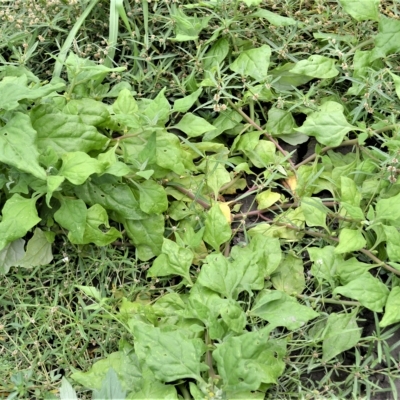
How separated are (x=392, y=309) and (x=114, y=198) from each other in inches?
35.1

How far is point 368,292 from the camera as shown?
1529 millimetres

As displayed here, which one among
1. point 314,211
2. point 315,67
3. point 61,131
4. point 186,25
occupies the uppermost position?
point 186,25

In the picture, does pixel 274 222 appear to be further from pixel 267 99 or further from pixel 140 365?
pixel 140 365

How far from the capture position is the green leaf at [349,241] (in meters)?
1.59

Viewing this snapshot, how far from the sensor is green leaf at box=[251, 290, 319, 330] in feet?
4.96

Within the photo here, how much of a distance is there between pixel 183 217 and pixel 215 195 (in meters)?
0.13

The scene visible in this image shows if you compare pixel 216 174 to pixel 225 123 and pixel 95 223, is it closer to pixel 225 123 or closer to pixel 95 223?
pixel 225 123

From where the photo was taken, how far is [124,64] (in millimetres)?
2027

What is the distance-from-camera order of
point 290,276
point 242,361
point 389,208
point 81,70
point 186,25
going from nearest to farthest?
point 242,361 → point 389,208 → point 290,276 → point 81,70 → point 186,25

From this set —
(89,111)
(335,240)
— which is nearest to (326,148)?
(335,240)

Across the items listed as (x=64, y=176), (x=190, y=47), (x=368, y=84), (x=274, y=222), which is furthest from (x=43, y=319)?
(x=368, y=84)

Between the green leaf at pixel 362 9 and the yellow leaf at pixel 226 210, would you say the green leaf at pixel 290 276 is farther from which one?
the green leaf at pixel 362 9

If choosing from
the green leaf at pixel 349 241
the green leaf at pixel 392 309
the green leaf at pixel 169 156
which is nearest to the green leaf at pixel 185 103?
the green leaf at pixel 169 156

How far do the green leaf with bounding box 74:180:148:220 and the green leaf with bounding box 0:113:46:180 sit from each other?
0.67 feet
